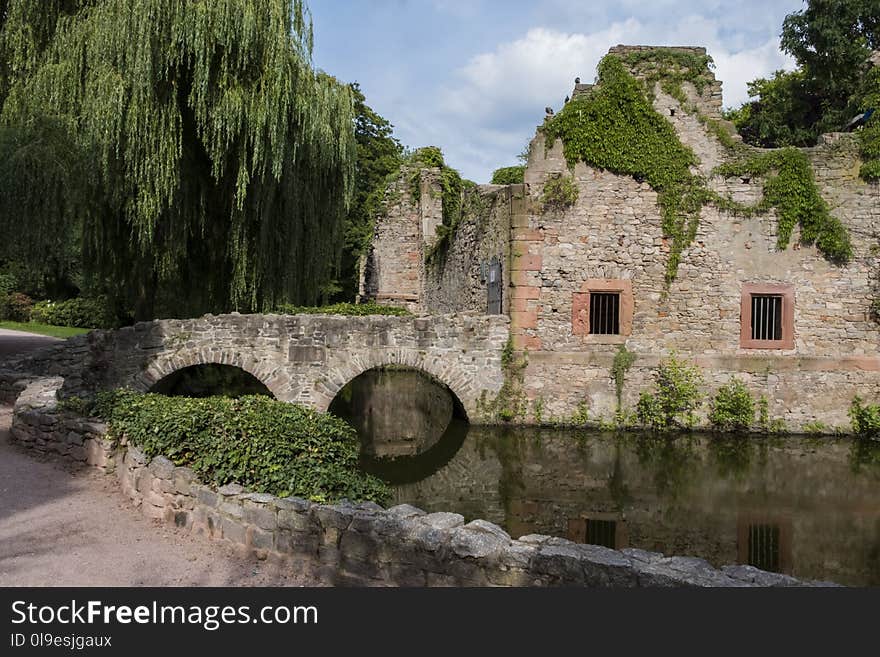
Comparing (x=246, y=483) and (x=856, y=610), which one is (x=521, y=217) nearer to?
(x=246, y=483)

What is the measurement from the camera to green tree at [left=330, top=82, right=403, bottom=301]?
83.3ft

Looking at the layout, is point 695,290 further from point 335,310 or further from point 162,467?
point 162,467

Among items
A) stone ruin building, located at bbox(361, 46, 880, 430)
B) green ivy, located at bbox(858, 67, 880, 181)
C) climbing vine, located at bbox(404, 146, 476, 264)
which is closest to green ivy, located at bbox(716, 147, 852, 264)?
stone ruin building, located at bbox(361, 46, 880, 430)

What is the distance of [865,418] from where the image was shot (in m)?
11.9

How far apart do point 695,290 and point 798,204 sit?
2.47 m

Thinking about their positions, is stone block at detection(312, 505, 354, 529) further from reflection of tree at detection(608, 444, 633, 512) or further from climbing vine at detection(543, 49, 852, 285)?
climbing vine at detection(543, 49, 852, 285)

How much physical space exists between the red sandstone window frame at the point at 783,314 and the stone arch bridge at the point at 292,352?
4.80m

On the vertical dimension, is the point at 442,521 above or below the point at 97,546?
above

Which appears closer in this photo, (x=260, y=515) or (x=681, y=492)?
(x=260, y=515)

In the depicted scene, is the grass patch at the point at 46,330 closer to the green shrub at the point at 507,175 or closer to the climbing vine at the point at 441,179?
the climbing vine at the point at 441,179

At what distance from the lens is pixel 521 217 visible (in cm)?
1230

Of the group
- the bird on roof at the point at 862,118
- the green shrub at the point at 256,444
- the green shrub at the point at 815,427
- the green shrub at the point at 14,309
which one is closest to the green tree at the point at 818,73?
the bird on roof at the point at 862,118

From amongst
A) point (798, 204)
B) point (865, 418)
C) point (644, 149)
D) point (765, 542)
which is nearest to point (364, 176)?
point (644, 149)

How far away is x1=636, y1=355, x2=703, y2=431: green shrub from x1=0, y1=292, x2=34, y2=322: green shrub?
2432 cm
